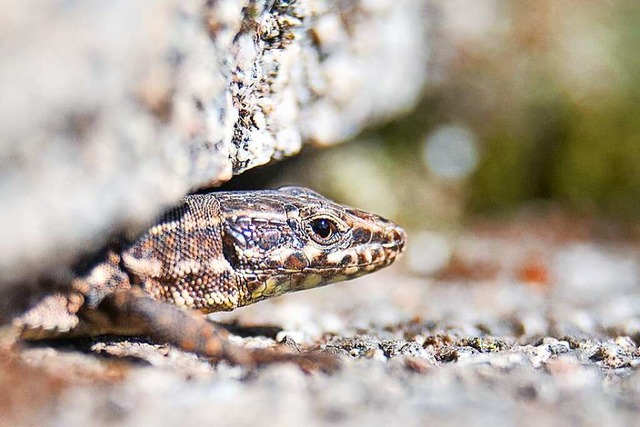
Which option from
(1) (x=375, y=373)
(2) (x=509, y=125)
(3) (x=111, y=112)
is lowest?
(2) (x=509, y=125)

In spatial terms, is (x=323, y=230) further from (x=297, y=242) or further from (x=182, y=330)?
(x=182, y=330)

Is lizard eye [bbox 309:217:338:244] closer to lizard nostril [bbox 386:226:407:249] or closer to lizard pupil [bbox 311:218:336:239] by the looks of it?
lizard pupil [bbox 311:218:336:239]

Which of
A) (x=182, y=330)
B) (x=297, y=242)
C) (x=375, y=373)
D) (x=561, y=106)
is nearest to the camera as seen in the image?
(x=375, y=373)

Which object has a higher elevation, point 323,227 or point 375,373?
point 323,227

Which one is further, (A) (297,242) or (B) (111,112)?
(A) (297,242)

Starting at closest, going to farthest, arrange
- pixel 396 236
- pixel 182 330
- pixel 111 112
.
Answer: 1. pixel 111 112
2. pixel 182 330
3. pixel 396 236

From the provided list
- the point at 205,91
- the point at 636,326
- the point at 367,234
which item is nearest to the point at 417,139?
the point at 636,326

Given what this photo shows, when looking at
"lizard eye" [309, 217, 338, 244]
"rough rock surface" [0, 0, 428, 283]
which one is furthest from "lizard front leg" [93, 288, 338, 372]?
"lizard eye" [309, 217, 338, 244]

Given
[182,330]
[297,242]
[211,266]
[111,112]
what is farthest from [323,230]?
[111,112]
